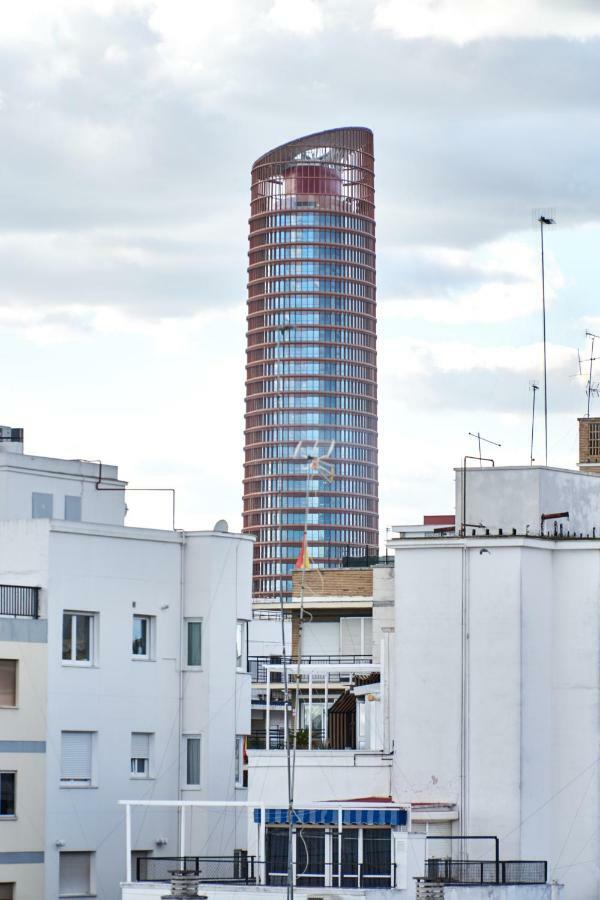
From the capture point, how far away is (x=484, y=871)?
5131 cm

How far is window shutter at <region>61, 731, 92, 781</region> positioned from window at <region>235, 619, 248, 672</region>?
7204 mm

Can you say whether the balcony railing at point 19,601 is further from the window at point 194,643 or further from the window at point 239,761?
the window at point 239,761

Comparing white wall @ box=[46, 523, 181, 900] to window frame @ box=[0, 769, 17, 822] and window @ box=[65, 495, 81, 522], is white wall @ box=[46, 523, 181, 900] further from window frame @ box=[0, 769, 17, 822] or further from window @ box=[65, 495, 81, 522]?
window @ box=[65, 495, 81, 522]

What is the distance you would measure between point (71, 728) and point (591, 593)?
1570 centimetres

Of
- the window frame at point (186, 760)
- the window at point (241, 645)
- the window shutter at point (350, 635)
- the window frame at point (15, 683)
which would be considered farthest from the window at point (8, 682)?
the window shutter at point (350, 635)

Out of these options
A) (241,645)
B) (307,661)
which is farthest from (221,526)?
(307,661)

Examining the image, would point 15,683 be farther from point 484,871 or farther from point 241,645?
point 484,871

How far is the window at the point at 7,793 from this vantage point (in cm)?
5651

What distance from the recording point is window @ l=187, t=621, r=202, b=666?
63625 mm

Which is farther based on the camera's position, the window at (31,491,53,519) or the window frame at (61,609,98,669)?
the window at (31,491,53,519)

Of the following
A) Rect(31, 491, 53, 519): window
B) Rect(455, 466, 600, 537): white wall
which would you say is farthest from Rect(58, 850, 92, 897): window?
Rect(31, 491, 53, 519): window

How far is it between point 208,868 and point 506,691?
970 cm

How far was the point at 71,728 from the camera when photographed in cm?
5875

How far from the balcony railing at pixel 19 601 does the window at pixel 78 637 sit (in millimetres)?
1235
